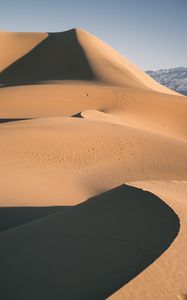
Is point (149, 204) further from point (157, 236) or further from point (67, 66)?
point (67, 66)

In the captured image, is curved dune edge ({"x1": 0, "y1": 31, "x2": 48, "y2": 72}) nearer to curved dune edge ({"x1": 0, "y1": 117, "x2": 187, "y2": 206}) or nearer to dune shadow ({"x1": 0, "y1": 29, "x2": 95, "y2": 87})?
dune shadow ({"x1": 0, "y1": 29, "x2": 95, "y2": 87})

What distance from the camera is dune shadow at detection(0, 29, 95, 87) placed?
122ft

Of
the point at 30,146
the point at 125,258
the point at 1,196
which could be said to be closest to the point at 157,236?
the point at 125,258

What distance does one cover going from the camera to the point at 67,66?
40031mm

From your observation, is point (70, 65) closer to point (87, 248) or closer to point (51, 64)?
point (51, 64)

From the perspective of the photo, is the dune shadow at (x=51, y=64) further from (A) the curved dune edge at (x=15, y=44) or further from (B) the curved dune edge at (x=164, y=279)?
(B) the curved dune edge at (x=164, y=279)

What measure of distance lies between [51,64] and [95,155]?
30.1 meters

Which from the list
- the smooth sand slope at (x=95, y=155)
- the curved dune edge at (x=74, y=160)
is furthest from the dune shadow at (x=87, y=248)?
the curved dune edge at (x=74, y=160)

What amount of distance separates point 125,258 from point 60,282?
623mm

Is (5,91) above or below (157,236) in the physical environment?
below

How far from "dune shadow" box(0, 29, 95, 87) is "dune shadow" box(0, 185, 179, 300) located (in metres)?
29.9

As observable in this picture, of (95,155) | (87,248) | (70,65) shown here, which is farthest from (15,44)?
(87,248)

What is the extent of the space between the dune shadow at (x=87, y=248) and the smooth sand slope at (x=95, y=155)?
0.04 m

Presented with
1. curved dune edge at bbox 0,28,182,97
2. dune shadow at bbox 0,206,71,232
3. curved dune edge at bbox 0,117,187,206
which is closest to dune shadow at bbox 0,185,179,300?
dune shadow at bbox 0,206,71,232
